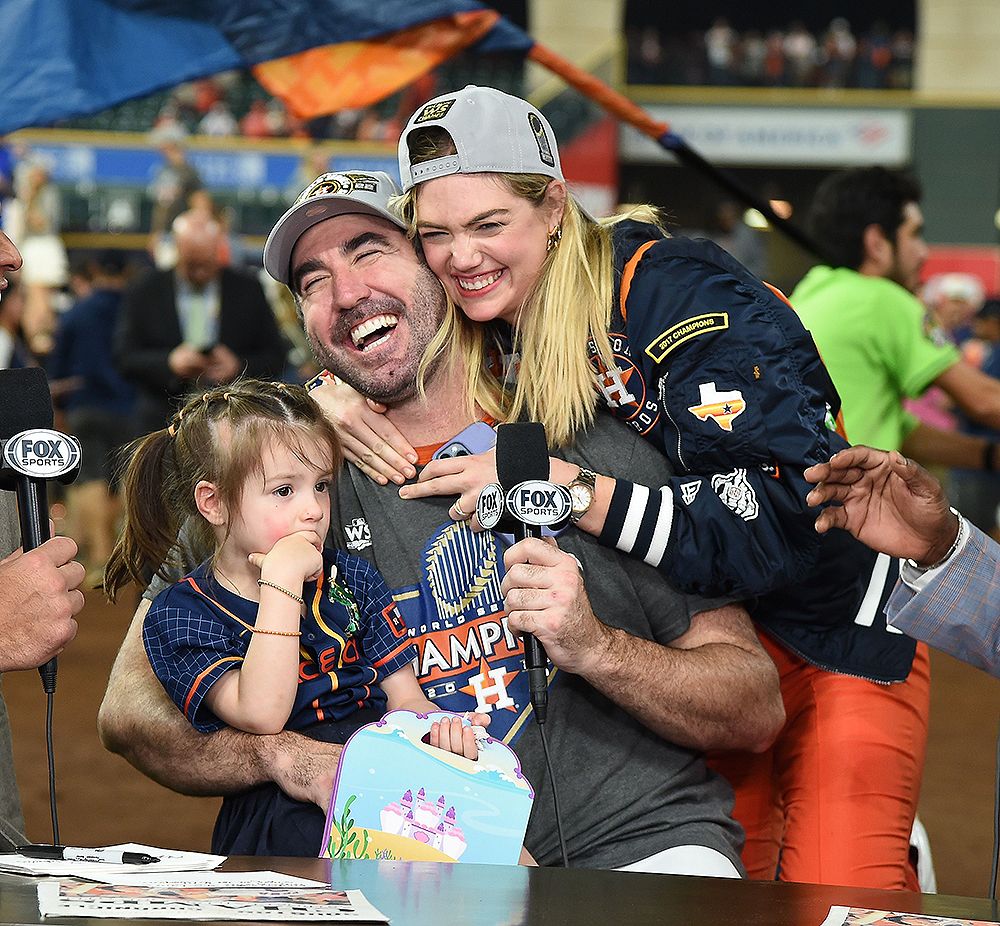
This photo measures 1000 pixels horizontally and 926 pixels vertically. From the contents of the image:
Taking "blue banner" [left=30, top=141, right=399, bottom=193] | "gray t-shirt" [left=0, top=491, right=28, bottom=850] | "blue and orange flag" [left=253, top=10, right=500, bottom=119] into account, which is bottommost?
"gray t-shirt" [left=0, top=491, right=28, bottom=850]

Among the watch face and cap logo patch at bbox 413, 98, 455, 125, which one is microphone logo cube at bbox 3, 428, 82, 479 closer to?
the watch face

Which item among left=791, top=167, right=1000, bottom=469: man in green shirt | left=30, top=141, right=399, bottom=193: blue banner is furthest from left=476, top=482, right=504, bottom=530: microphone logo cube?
left=30, top=141, right=399, bottom=193: blue banner

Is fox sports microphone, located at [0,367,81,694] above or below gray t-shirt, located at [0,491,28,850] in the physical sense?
above

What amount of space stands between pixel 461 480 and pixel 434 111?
65cm

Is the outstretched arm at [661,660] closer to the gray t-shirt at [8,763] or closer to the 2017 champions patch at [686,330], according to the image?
the 2017 champions patch at [686,330]

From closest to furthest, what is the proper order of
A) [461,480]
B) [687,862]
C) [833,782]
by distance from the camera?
[687,862] → [461,480] → [833,782]

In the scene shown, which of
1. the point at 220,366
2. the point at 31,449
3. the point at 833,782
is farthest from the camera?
the point at 220,366

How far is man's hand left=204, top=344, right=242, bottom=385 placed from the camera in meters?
6.09

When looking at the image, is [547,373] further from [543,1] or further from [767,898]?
[543,1]

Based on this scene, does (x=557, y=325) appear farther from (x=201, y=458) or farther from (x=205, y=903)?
(x=205, y=903)

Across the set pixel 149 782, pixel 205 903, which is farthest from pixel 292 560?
pixel 149 782

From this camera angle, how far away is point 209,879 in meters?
1.35

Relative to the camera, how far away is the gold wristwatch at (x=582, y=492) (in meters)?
2.07

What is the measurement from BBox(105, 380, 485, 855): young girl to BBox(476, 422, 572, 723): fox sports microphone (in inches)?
6.9
